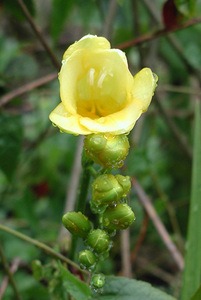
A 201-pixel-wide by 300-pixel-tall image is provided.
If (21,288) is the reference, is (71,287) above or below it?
above

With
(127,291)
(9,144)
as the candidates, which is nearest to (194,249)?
(127,291)

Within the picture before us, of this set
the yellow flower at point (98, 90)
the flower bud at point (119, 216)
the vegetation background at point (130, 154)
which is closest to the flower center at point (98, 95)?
the yellow flower at point (98, 90)

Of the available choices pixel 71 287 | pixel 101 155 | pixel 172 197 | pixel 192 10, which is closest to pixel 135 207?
pixel 172 197

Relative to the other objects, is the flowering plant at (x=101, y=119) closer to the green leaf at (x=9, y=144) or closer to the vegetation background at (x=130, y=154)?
the vegetation background at (x=130, y=154)

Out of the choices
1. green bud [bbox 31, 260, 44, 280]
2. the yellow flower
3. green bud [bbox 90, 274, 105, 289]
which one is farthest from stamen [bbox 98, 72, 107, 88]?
green bud [bbox 31, 260, 44, 280]

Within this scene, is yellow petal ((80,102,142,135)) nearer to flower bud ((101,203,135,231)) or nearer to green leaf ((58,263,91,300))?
flower bud ((101,203,135,231))

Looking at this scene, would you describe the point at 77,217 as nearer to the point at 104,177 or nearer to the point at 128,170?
the point at 104,177
